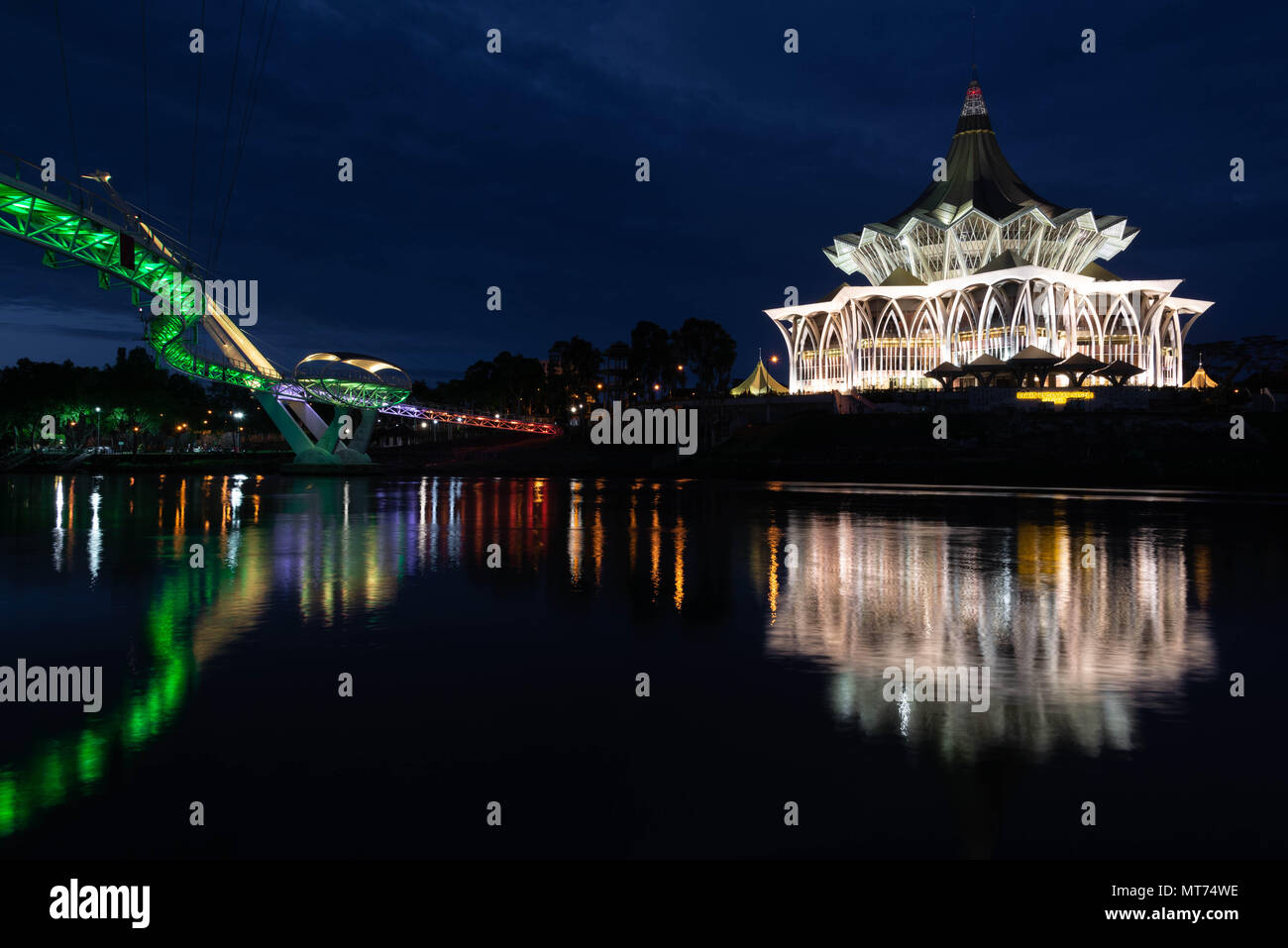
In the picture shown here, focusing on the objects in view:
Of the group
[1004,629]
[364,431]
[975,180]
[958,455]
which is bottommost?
[1004,629]

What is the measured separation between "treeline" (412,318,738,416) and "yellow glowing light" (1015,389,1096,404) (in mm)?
37293

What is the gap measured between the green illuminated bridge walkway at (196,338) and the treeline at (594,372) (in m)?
25.4

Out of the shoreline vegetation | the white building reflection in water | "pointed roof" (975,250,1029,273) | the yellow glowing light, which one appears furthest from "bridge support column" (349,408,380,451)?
"pointed roof" (975,250,1029,273)

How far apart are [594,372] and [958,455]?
76.2 m

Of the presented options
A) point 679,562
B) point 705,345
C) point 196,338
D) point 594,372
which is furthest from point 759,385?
point 679,562

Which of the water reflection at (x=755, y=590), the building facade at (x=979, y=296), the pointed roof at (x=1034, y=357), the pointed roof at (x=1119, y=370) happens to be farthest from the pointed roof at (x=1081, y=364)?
the water reflection at (x=755, y=590)

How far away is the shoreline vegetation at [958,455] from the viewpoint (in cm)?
4141

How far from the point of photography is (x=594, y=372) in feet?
392

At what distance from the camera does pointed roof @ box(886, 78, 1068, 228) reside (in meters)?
82.5

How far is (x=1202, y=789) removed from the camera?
19.8 ft

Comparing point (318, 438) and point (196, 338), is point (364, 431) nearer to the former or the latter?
point (318, 438)
